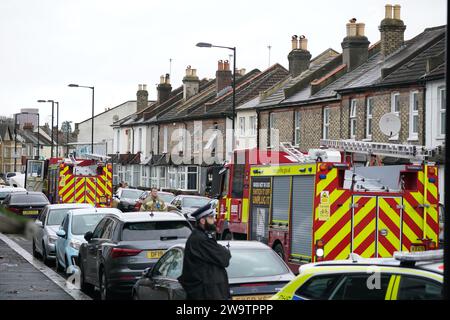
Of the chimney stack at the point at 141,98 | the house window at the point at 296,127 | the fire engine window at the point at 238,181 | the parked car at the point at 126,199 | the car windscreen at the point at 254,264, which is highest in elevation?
the chimney stack at the point at 141,98

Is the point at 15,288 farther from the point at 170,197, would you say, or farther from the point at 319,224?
the point at 170,197

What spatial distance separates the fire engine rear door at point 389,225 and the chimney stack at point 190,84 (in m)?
52.6

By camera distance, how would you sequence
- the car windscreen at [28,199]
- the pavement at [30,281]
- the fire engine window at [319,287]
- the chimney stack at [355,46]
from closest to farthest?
the fire engine window at [319,287], the pavement at [30,281], the car windscreen at [28,199], the chimney stack at [355,46]

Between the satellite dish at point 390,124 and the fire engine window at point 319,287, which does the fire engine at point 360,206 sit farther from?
the fire engine window at point 319,287

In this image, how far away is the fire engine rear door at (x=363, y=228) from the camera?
51.1ft

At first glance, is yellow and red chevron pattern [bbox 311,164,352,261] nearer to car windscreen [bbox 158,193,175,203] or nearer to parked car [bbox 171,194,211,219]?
parked car [bbox 171,194,211,219]

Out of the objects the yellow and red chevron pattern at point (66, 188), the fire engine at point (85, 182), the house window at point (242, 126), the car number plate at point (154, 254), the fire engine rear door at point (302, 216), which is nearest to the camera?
the car number plate at point (154, 254)

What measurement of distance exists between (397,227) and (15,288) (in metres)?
7.33

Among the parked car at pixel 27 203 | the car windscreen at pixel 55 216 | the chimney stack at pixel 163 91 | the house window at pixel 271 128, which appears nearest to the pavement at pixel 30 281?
the car windscreen at pixel 55 216

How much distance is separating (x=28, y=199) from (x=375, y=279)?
29.2 metres

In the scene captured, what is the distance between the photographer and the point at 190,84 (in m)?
67.8

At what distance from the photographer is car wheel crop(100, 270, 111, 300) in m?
14.0

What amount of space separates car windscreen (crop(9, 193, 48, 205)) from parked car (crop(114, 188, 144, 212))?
456cm

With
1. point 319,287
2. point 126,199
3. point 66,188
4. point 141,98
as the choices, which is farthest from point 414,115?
point 141,98
